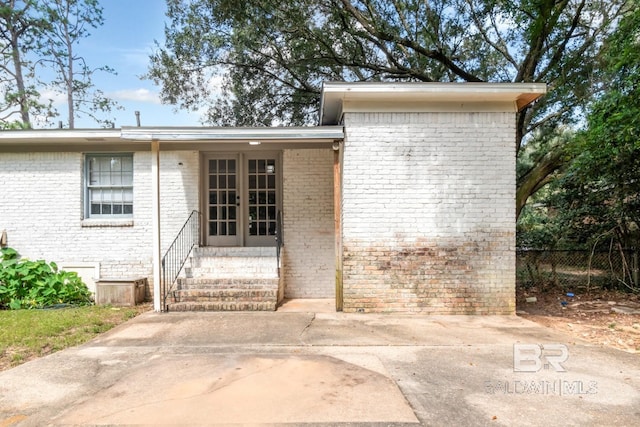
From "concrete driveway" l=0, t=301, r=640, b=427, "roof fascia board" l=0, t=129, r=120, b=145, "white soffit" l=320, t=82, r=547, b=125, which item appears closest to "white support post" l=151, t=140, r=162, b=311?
"concrete driveway" l=0, t=301, r=640, b=427

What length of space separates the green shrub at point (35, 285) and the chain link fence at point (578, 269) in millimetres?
9420

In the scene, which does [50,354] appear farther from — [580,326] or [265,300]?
[580,326]

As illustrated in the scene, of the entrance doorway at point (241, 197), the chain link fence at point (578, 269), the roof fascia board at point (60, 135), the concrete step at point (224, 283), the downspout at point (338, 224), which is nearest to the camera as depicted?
the downspout at point (338, 224)

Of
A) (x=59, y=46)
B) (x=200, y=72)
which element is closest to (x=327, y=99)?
(x=200, y=72)

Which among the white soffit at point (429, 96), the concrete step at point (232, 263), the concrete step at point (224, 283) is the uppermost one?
the white soffit at point (429, 96)

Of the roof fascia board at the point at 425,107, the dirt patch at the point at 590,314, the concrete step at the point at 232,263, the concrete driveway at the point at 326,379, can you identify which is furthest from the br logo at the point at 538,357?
the concrete step at the point at 232,263

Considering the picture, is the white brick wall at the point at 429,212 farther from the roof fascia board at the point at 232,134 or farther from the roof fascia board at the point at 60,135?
the roof fascia board at the point at 60,135

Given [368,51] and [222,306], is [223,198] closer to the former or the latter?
[222,306]

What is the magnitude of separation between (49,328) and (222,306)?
2478 mm

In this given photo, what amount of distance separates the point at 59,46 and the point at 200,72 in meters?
13.0

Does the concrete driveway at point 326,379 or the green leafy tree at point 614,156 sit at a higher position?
the green leafy tree at point 614,156

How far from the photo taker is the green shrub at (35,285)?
24.7 ft

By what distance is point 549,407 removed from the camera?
3.28 metres

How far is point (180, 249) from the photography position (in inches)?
329
